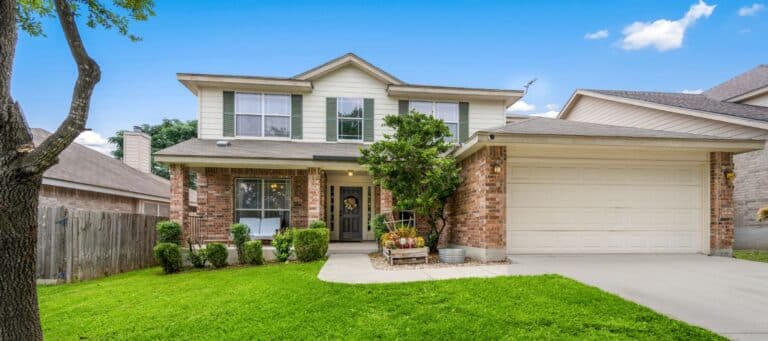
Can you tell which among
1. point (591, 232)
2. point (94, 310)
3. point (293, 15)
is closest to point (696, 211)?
point (591, 232)

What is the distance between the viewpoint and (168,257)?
8.13 metres

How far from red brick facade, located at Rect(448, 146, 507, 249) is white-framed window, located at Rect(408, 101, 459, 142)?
359 centimetres

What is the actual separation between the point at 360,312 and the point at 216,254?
546 centimetres

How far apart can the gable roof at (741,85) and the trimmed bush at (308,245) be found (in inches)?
553

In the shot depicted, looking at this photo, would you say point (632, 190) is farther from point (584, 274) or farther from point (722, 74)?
point (722, 74)

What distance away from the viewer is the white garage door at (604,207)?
8.28 meters

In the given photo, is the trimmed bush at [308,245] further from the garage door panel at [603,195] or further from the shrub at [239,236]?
the garage door panel at [603,195]

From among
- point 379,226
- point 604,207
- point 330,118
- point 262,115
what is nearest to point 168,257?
point 379,226

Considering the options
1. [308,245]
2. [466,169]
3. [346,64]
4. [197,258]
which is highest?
[346,64]

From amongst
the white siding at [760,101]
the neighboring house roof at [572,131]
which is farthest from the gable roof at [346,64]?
the white siding at [760,101]

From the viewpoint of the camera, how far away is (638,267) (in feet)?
22.3

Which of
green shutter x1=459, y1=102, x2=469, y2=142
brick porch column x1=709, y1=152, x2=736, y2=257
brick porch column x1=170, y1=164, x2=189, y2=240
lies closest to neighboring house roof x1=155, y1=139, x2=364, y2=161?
brick porch column x1=170, y1=164, x2=189, y2=240

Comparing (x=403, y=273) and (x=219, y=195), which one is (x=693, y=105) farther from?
(x=219, y=195)

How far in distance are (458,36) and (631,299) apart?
13699mm
